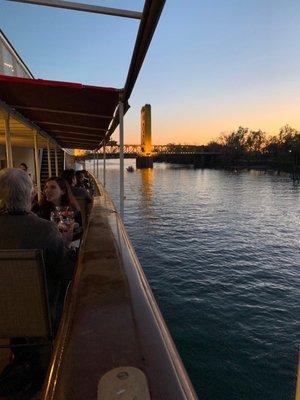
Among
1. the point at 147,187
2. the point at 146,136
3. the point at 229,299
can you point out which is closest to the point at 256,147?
the point at 146,136

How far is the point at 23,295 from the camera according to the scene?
6.85 feet

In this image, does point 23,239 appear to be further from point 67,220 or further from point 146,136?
point 146,136

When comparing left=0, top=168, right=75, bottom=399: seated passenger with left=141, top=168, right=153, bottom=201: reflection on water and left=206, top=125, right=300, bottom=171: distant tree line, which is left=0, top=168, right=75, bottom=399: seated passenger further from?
left=206, top=125, right=300, bottom=171: distant tree line

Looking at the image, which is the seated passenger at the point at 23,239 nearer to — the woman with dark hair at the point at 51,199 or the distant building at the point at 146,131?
the woman with dark hair at the point at 51,199

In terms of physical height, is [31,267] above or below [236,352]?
above

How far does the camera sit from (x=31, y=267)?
202 cm

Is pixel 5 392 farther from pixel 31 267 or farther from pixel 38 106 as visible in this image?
pixel 38 106

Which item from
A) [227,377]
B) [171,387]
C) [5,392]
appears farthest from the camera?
[227,377]

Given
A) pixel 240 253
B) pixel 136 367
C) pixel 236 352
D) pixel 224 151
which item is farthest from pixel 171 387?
pixel 224 151

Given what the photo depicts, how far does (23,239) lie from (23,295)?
42 centimetres

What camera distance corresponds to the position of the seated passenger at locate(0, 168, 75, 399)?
235 centimetres

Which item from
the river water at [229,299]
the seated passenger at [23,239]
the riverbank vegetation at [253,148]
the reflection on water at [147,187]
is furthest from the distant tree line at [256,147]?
the seated passenger at [23,239]

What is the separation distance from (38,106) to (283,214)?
3054 cm

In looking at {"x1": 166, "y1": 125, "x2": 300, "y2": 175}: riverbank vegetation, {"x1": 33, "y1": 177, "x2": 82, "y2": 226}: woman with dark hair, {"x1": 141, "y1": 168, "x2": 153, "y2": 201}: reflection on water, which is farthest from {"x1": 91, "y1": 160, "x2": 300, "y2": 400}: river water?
{"x1": 166, "y1": 125, "x2": 300, "y2": 175}: riverbank vegetation
